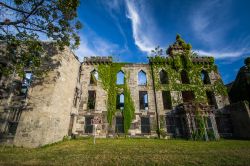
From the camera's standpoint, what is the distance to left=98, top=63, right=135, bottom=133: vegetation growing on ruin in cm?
1995

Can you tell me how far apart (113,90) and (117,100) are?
68.2 inches

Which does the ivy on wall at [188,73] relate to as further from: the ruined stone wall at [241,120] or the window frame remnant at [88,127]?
the window frame remnant at [88,127]

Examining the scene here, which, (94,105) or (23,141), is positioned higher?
(94,105)

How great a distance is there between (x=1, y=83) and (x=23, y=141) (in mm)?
7561

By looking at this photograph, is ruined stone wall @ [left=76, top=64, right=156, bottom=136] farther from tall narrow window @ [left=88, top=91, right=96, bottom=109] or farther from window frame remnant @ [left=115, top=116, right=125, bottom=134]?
tall narrow window @ [left=88, top=91, right=96, bottom=109]

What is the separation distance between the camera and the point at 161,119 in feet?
65.3

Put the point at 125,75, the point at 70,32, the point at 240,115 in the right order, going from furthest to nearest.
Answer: the point at 125,75, the point at 240,115, the point at 70,32

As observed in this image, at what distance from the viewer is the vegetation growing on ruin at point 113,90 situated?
20.0 m

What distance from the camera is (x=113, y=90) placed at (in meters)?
21.5

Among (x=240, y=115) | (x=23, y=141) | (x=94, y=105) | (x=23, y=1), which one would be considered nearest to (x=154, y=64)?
(x=94, y=105)

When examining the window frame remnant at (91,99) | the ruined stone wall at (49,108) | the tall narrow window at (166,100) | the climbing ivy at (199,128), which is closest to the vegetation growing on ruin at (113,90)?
the window frame remnant at (91,99)

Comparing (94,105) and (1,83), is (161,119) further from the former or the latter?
(1,83)

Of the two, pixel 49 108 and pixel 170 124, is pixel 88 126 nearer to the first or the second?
pixel 49 108

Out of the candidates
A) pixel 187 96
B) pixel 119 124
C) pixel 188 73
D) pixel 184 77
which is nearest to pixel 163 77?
pixel 184 77
